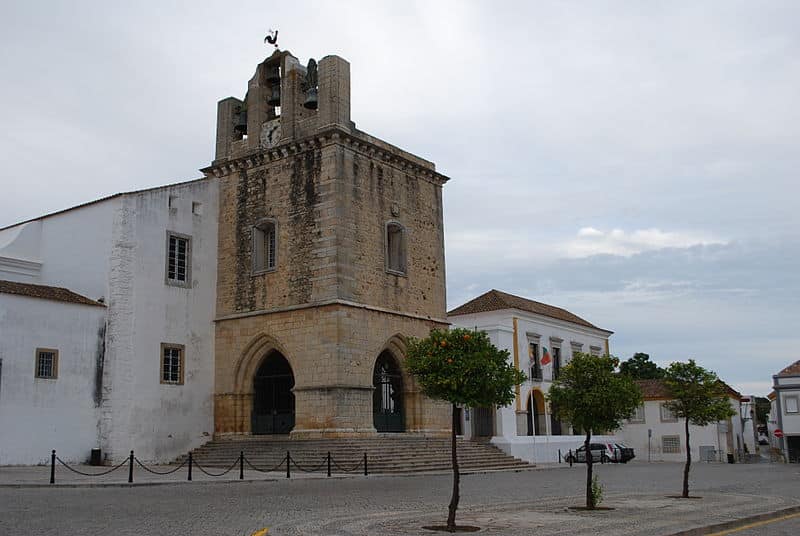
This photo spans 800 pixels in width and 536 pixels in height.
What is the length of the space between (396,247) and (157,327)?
8994 mm

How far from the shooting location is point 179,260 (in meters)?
29.8

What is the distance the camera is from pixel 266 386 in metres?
30.5

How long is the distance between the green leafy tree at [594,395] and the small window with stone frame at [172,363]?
53.7ft

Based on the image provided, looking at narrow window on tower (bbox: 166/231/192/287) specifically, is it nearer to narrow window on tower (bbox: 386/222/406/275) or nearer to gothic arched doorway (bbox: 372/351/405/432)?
narrow window on tower (bbox: 386/222/406/275)

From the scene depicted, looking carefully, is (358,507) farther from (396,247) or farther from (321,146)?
(396,247)

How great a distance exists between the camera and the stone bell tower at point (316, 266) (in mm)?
28016

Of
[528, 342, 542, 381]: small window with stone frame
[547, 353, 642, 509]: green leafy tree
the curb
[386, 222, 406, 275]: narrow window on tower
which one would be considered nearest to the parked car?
[528, 342, 542, 381]: small window with stone frame

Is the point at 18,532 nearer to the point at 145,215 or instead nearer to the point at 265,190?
the point at 145,215

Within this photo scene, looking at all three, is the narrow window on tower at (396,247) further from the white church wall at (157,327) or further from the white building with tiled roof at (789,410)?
the white building with tiled roof at (789,410)

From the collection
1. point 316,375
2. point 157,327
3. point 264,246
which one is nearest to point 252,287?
point 264,246

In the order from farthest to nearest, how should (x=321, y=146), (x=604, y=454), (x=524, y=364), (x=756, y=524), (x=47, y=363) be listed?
(x=604, y=454), (x=524, y=364), (x=321, y=146), (x=47, y=363), (x=756, y=524)

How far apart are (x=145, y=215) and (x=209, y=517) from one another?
1735 cm

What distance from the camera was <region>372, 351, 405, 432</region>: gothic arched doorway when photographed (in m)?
30.0

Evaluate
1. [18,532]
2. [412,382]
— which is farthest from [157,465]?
[18,532]
